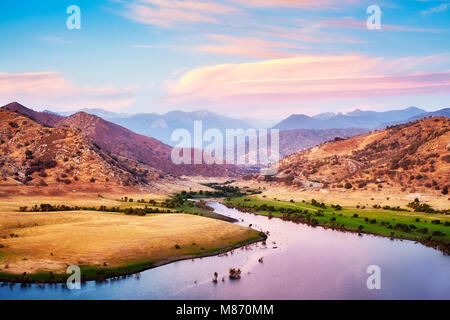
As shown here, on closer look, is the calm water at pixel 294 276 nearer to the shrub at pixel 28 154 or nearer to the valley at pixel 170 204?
the valley at pixel 170 204

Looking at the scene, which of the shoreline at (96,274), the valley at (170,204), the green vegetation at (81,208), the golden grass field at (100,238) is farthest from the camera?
the green vegetation at (81,208)

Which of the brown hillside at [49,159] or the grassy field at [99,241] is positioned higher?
the brown hillside at [49,159]

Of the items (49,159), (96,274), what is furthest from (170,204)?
(96,274)

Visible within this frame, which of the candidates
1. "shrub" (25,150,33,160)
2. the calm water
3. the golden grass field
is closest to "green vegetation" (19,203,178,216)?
the golden grass field

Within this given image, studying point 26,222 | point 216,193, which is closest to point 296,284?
point 26,222

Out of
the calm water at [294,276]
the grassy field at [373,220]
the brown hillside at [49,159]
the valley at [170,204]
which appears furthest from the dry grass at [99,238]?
the brown hillside at [49,159]

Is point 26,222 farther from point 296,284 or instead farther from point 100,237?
point 296,284
